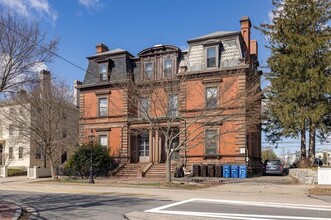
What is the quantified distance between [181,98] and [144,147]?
10878 mm

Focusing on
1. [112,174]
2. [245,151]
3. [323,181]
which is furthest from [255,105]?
[112,174]

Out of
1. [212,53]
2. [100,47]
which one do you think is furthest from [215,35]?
[100,47]

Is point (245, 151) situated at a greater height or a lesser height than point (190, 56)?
lesser

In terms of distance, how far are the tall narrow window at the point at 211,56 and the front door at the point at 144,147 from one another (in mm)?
9297

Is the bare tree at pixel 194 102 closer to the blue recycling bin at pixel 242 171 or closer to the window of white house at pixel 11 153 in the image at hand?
the blue recycling bin at pixel 242 171

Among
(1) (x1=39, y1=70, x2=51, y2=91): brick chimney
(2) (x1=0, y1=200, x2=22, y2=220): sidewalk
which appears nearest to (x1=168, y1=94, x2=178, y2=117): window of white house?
(1) (x1=39, y1=70, x2=51, y2=91): brick chimney

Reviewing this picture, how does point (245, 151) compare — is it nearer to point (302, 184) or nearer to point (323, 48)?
point (302, 184)

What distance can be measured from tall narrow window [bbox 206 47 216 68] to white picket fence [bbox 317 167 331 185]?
43.1 ft

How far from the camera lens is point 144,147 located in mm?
35500

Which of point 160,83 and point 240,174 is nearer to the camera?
point 160,83

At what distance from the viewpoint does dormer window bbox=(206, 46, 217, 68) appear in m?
31.5

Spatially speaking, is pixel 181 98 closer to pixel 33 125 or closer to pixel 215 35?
pixel 215 35

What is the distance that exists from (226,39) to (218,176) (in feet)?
38.7

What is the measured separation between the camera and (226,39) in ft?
105
